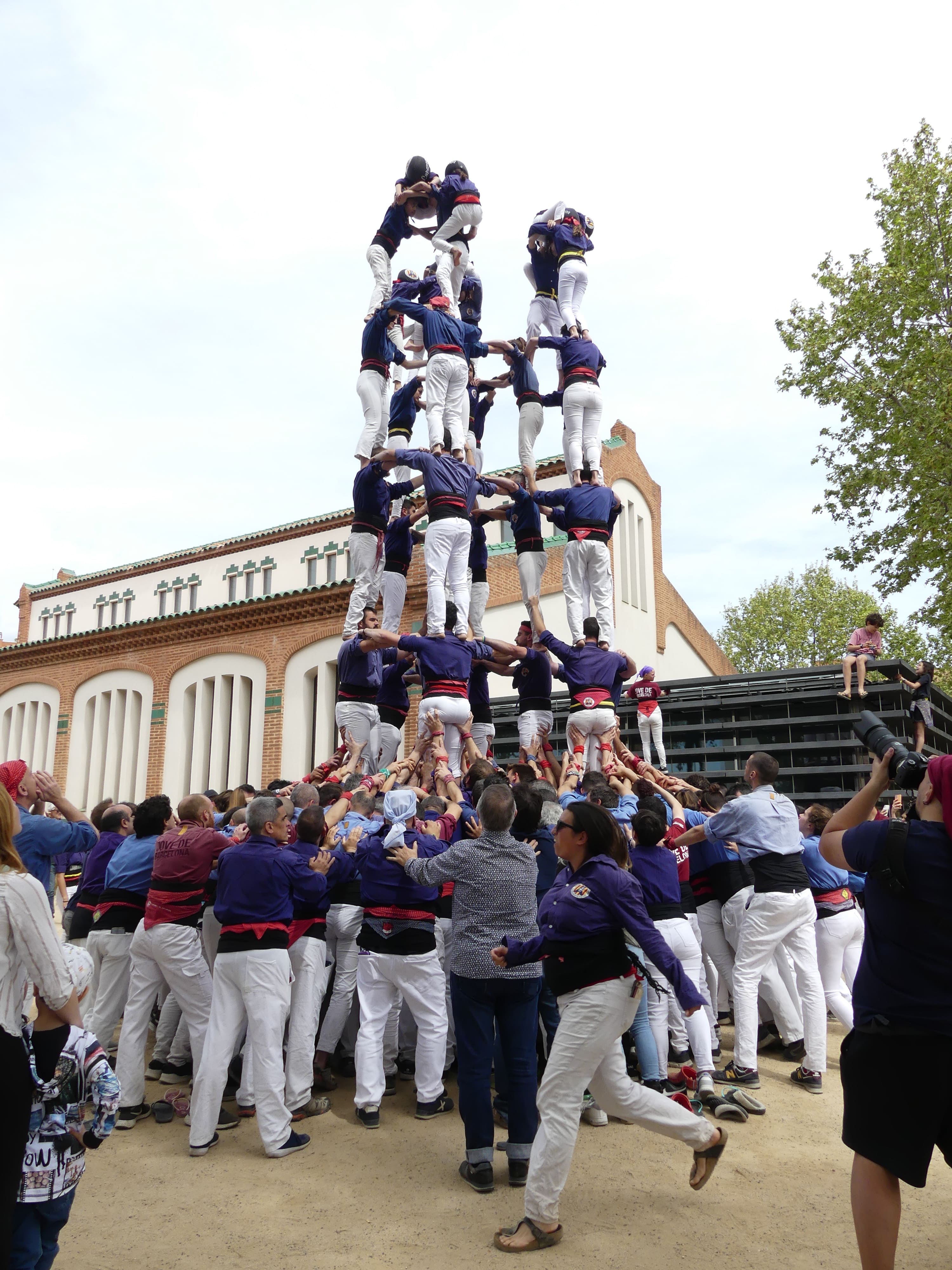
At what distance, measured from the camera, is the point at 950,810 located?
2975 millimetres

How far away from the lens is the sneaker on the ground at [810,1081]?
20.4 ft

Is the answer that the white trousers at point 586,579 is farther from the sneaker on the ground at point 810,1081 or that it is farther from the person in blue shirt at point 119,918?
the person in blue shirt at point 119,918

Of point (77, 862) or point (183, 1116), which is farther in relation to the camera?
point (77, 862)

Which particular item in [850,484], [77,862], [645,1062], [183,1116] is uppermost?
[850,484]

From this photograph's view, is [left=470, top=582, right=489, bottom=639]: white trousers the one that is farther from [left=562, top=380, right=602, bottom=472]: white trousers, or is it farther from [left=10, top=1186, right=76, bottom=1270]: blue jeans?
[left=10, top=1186, right=76, bottom=1270]: blue jeans

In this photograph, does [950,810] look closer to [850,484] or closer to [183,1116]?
[183,1116]

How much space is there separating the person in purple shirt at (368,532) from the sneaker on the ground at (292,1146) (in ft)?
21.8

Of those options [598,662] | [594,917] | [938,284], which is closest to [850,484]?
[938,284]

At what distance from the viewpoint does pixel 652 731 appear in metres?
14.5

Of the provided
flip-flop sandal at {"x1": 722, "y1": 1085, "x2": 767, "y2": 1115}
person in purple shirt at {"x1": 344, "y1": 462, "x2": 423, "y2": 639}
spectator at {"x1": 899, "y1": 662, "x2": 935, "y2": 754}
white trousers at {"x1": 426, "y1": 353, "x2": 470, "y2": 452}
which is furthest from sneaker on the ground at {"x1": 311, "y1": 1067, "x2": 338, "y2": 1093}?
spectator at {"x1": 899, "y1": 662, "x2": 935, "y2": 754}

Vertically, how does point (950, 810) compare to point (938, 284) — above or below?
below

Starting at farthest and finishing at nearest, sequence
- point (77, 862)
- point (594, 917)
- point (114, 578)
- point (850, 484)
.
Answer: point (114, 578)
point (850, 484)
point (77, 862)
point (594, 917)

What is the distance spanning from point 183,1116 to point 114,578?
27.7 metres

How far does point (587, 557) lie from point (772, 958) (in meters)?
5.30
